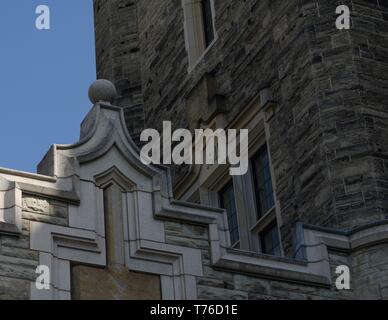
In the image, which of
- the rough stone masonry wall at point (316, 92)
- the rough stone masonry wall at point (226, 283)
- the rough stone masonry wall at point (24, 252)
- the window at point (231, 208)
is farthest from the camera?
the window at point (231, 208)

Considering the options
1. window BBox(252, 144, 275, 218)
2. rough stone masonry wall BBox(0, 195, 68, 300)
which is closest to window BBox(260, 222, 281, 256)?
window BBox(252, 144, 275, 218)

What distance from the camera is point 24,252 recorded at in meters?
16.1

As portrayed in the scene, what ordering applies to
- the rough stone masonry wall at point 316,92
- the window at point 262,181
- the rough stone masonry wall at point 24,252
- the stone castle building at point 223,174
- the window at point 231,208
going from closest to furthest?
the rough stone masonry wall at point 24,252 < the stone castle building at point 223,174 < the rough stone masonry wall at point 316,92 < the window at point 262,181 < the window at point 231,208

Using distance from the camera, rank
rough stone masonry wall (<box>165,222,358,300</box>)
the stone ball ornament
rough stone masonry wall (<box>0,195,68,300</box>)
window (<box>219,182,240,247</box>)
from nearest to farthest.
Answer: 1. rough stone masonry wall (<box>0,195,68,300</box>)
2. rough stone masonry wall (<box>165,222,358,300</box>)
3. the stone ball ornament
4. window (<box>219,182,240,247</box>)

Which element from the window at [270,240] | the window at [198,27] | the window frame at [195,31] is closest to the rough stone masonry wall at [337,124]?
the window at [270,240]

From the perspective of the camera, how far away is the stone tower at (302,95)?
19844 millimetres

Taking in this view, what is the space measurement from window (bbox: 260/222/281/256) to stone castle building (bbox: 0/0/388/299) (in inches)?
1.2

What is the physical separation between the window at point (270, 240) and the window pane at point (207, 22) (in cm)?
419

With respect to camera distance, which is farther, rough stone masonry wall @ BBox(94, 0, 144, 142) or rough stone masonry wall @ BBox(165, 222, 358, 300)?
rough stone masonry wall @ BBox(94, 0, 144, 142)

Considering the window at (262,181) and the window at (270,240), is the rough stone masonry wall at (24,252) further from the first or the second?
the window at (262,181)

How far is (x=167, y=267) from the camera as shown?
55.2ft

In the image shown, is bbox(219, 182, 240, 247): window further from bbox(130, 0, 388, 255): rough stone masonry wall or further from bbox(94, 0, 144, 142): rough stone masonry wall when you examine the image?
bbox(94, 0, 144, 142): rough stone masonry wall

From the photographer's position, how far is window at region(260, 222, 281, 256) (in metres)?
21.5
